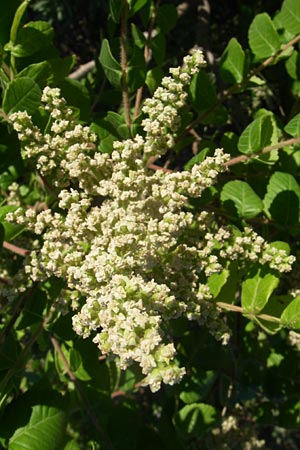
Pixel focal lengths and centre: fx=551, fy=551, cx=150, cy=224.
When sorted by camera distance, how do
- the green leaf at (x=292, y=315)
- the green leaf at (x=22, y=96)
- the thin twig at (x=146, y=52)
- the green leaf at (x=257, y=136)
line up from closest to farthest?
the green leaf at (x=292, y=315) → the green leaf at (x=22, y=96) → the green leaf at (x=257, y=136) → the thin twig at (x=146, y=52)

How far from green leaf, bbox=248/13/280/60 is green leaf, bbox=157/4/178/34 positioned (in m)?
0.35

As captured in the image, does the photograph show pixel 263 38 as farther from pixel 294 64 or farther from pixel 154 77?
pixel 154 77

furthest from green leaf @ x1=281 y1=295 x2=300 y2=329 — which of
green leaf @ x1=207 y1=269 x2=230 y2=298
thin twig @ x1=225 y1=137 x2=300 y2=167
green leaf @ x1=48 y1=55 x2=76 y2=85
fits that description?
green leaf @ x1=48 y1=55 x2=76 y2=85

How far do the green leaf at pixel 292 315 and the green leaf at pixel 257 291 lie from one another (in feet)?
0.28

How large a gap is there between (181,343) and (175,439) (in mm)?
422

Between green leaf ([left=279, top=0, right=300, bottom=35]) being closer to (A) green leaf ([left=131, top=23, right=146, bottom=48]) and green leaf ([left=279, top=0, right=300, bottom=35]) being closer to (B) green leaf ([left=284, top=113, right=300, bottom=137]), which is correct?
(B) green leaf ([left=284, top=113, right=300, bottom=137])

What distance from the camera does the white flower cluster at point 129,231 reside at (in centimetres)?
138

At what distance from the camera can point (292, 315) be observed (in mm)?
1641

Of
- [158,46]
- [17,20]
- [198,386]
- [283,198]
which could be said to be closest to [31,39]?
[17,20]

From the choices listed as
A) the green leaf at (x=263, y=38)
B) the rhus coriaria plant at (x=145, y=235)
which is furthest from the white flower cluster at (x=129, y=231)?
the green leaf at (x=263, y=38)

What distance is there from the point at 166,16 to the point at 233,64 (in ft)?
1.20

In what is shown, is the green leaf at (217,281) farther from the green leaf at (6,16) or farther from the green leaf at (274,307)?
the green leaf at (6,16)

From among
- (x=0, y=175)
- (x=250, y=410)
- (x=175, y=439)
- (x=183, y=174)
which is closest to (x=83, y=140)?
(x=183, y=174)

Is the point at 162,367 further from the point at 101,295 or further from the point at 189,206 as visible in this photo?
the point at 189,206
